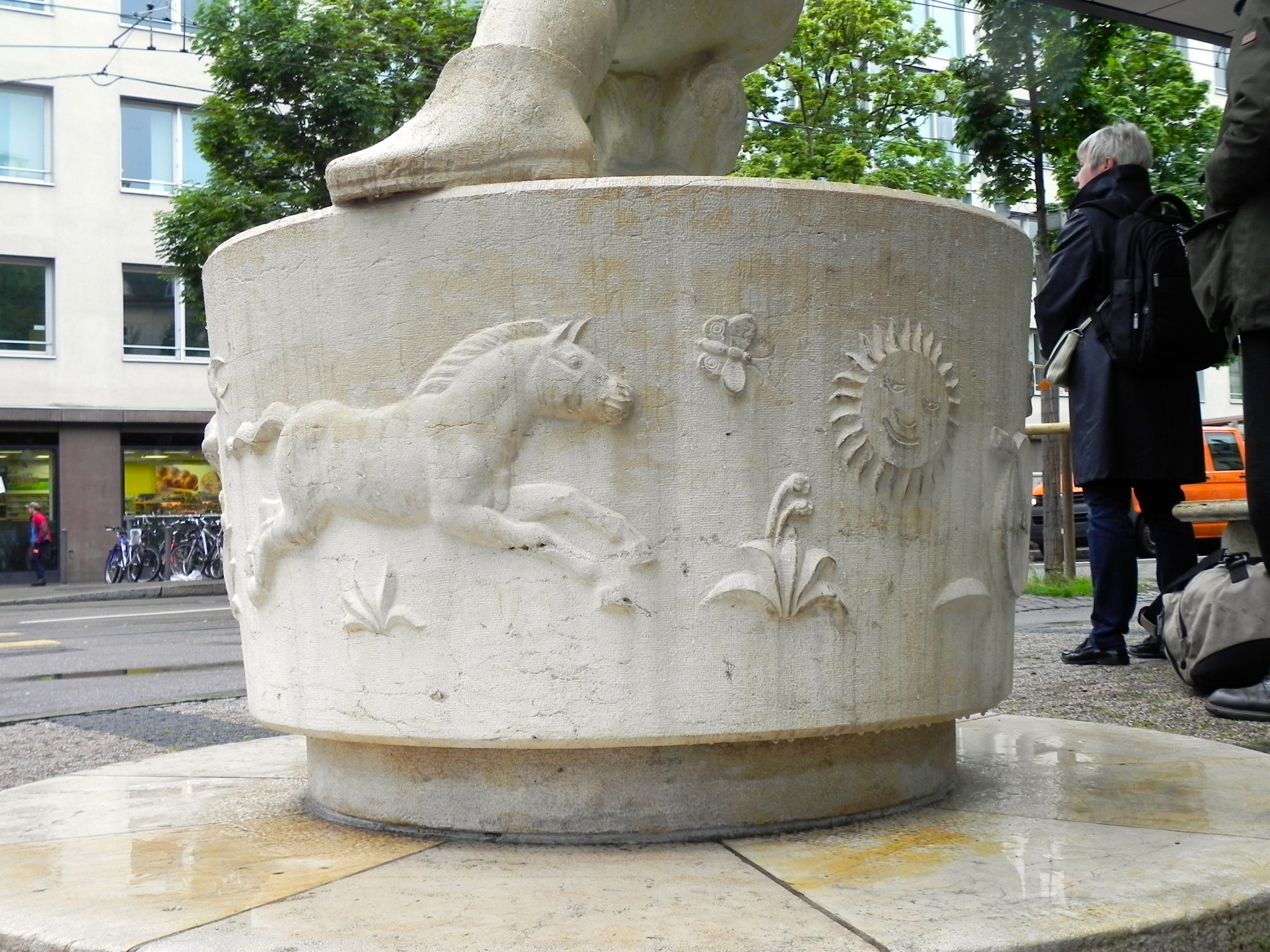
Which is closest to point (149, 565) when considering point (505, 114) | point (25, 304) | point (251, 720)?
point (25, 304)

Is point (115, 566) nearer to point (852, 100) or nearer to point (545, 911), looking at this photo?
point (852, 100)

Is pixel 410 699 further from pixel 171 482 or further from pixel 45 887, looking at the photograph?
pixel 171 482

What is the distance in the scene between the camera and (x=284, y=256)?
288 cm

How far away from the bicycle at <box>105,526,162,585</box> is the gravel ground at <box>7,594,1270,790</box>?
16.5m

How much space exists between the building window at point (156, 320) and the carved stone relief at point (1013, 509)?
71.2 ft

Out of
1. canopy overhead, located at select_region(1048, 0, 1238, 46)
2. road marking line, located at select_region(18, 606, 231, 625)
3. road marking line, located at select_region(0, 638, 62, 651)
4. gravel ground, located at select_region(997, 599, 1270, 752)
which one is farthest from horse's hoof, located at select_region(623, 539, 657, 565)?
road marking line, located at select_region(18, 606, 231, 625)

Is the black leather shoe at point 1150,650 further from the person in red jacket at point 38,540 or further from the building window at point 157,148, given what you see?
the building window at point 157,148

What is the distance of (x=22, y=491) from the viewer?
22.8 metres

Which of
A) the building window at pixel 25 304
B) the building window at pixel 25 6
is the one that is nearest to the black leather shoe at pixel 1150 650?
the building window at pixel 25 304

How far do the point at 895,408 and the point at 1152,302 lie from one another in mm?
2850

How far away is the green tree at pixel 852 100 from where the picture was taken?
20.4 meters

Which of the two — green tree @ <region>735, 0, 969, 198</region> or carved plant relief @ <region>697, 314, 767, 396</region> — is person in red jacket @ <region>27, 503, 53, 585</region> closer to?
green tree @ <region>735, 0, 969, 198</region>

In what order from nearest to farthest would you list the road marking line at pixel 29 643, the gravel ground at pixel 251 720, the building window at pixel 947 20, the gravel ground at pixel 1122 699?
the gravel ground at pixel 1122 699 < the gravel ground at pixel 251 720 < the road marking line at pixel 29 643 < the building window at pixel 947 20

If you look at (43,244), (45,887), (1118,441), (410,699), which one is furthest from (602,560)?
(43,244)
